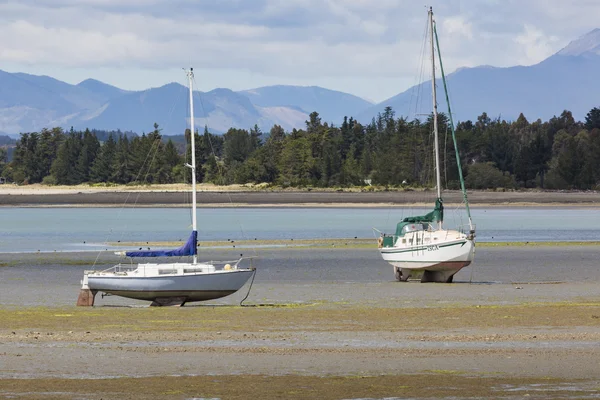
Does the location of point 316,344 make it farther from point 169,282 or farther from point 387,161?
point 387,161

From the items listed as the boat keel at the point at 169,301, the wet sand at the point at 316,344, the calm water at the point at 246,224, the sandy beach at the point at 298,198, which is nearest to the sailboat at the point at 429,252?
the wet sand at the point at 316,344

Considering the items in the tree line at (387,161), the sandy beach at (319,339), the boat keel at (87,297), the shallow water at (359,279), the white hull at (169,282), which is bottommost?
the shallow water at (359,279)

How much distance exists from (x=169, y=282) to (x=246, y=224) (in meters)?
56.0

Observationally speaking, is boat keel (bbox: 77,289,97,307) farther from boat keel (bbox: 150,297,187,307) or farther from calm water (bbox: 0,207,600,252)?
calm water (bbox: 0,207,600,252)

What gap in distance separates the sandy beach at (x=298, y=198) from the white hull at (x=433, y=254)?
237ft

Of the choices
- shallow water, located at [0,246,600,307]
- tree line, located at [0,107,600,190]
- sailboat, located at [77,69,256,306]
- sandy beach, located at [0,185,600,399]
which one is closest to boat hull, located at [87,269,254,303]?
sailboat, located at [77,69,256,306]

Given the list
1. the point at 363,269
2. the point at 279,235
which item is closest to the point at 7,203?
the point at 279,235

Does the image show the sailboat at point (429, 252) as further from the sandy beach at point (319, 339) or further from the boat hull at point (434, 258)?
the sandy beach at point (319, 339)

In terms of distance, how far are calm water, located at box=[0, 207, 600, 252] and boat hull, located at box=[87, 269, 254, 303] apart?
21.9m

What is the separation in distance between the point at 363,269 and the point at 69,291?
13.6 metres

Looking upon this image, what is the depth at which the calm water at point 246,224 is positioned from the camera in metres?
68.5

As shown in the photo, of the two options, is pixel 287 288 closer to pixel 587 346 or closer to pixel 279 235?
pixel 587 346

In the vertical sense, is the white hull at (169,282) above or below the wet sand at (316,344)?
above

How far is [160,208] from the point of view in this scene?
12875cm
